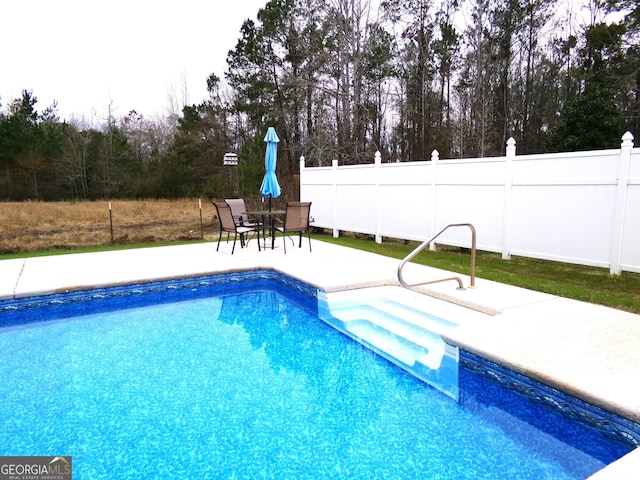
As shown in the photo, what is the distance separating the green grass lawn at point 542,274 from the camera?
4488mm

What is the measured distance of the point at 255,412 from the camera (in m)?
2.74

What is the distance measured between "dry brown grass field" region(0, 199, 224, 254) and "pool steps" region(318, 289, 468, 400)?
5944mm

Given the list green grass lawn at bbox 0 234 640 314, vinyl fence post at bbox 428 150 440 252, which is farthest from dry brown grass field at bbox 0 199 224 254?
vinyl fence post at bbox 428 150 440 252

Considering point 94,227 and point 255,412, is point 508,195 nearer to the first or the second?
point 255,412

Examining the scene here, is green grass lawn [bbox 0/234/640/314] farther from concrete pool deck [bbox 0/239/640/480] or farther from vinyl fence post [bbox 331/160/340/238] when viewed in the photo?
vinyl fence post [bbox 331/160/340/238]

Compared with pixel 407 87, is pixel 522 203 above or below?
below

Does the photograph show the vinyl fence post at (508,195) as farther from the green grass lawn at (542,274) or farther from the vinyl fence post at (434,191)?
the vinyl fence post at (434,191)

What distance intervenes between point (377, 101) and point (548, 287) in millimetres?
15854

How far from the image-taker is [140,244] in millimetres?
8758

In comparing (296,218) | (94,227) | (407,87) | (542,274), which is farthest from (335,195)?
(407,87)

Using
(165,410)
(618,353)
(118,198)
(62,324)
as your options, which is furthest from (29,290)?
(118,198)

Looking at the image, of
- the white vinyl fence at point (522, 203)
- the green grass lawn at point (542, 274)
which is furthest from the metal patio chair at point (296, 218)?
the white vinyl fence at point (522, 203)

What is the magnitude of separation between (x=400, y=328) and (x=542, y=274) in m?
2.84

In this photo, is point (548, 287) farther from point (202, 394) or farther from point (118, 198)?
point (118, 198)
